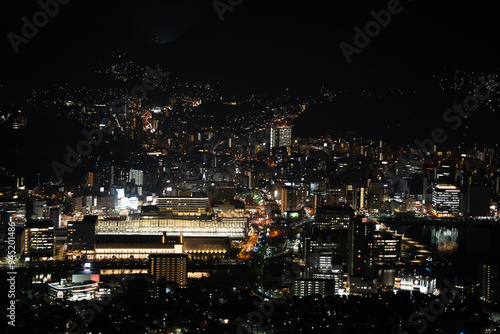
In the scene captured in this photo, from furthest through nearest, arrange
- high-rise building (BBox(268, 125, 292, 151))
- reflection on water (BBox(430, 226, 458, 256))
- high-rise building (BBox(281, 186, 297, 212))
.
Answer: high-rise building (BBox(268, 125, 292, 151))
high-rise building (BBox(281, 186, 297, 212))
reflection on water (BBox(430, 226, 458, 256))

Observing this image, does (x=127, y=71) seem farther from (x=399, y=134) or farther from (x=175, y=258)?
(x=175, y=258)

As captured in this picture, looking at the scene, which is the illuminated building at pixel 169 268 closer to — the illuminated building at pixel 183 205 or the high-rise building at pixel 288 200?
the illuminated building at pixel 183 205

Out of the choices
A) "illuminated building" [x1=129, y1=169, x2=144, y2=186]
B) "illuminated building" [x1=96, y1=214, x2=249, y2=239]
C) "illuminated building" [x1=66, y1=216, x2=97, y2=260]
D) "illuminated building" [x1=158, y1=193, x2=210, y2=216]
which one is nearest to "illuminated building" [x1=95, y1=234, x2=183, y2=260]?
"illuminated building" [x1=66, y1=216, x2=97, y2=260]

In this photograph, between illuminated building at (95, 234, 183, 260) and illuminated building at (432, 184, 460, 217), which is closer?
illuminated building at (95, 234, 183, 260)

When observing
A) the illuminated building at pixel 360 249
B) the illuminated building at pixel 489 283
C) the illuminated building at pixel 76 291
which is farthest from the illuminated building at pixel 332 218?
the illuminated building at pixel 76 291

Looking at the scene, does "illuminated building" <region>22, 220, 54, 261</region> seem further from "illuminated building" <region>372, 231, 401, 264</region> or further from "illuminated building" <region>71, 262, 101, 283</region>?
"illuminated building" <region>372, 231, 401, 264</region>

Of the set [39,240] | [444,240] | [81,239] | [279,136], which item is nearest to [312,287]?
[81,239]
